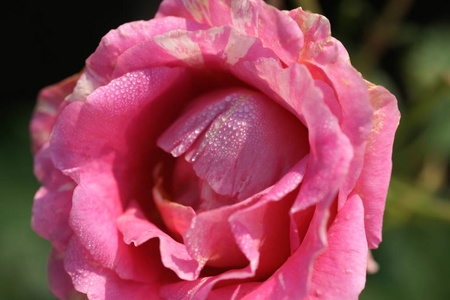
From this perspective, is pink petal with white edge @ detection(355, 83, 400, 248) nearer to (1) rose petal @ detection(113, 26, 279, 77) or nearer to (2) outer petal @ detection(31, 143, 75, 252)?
(1) rose petal @ detection(113, 26, 279, 77)

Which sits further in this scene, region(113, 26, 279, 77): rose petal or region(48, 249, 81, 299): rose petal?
region(48, 249, 81, 299): rose petal

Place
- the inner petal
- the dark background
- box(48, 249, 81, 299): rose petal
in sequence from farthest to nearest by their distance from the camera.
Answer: the dark background
box(48, 249, 81, 299): rose petal
the inner petal

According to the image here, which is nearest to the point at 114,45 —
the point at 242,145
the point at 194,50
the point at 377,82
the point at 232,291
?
the point at 194,50

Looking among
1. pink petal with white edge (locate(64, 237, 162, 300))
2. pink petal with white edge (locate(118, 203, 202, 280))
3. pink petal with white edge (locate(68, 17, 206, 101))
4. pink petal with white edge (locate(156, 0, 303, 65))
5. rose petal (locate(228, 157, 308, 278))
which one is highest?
pink petal with white edge (locate(156, 0, 303, 65))

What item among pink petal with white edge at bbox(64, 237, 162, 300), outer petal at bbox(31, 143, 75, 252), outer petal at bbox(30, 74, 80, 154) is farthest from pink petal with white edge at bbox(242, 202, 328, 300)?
outer petal at bbox(30, 74, 80, 154)

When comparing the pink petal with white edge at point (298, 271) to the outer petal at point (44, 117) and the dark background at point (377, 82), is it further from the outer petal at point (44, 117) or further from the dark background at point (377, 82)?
the dark background at point (377, 82)

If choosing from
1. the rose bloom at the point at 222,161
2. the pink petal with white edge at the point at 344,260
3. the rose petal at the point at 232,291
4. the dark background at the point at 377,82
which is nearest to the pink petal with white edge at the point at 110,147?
the rose bloom at the point at 222,161

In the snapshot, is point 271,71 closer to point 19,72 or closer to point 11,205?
point 11,205
